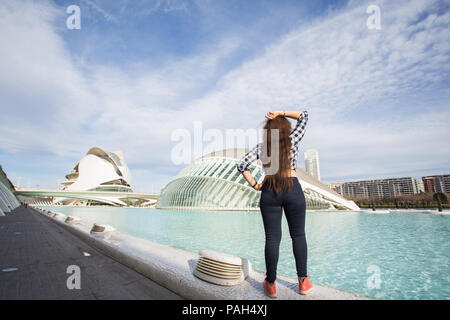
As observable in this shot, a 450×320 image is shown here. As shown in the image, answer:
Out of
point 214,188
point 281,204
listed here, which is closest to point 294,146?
point 281,204

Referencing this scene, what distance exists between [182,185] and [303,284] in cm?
3252

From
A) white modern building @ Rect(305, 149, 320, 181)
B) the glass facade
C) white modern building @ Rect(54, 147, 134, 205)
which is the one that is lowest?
the glass facade

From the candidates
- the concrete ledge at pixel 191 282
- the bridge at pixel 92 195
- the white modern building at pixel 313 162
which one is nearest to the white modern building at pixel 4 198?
the concrete ledge at pixel 191 282

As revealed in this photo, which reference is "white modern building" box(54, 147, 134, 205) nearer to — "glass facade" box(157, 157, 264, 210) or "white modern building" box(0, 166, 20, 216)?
"white modern building" box(0, 166, 20, 216)

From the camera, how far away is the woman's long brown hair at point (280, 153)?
86.6 inches

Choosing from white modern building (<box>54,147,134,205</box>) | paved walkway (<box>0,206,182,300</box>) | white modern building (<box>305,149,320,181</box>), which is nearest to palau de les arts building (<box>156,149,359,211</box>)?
paved walkway (<box>0,206,182,300</box>)

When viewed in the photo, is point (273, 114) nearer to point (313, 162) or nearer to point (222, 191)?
point (222, 191)

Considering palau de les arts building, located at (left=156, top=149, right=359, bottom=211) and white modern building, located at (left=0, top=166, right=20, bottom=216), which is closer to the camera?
white modern building, located at (left=0, top=166, right=20, bottom=216)

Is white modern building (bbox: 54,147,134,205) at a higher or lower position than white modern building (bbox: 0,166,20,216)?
higher

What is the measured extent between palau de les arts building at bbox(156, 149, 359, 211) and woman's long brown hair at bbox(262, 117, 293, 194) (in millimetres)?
23773

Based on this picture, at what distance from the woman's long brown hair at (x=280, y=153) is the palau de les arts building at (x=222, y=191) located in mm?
23773

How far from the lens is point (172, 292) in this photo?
8.42ft

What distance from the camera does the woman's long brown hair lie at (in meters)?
2.20
